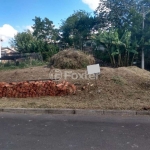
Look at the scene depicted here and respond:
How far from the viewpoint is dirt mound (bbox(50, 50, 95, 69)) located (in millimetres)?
12094

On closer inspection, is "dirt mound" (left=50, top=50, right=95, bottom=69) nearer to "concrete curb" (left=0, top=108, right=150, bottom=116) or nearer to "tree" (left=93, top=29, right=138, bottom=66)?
"tree" (left=93, top=29, right=138, bottom=66)

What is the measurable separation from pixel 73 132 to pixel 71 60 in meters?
7.87

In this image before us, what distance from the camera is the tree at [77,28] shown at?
2377 centimetres

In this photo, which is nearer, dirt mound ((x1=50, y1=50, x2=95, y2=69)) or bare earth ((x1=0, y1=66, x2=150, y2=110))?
bare earth ((x1=0, y1=66, x2=150, y2=110))

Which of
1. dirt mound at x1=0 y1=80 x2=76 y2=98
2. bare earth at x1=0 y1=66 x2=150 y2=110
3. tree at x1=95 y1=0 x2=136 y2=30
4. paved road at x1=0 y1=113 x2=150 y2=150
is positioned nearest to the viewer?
paved road at x1=0 y1=113 x2=150 y2=150

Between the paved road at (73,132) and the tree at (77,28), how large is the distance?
1769cm

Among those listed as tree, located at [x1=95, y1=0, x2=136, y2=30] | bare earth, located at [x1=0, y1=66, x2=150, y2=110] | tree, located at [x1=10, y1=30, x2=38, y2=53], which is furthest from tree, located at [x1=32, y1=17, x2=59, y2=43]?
bare earth, located at [x1=0, y1=66, x2=150, y2=110]

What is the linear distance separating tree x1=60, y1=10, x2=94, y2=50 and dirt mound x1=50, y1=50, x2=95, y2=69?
10.2 meters

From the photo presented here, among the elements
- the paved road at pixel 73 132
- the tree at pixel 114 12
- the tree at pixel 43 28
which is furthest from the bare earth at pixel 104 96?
the tree at pixel 43 28

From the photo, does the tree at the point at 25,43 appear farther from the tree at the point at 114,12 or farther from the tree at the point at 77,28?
the tree at the point at 114,12

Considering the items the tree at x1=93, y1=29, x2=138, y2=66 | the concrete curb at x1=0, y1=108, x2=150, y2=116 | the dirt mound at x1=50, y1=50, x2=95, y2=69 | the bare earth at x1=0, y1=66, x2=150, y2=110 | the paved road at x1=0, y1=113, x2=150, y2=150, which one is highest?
the tree at x1=93, y1=29, x2=138, y2=66

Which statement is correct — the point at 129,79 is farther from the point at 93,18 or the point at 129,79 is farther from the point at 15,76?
the point at 93,18

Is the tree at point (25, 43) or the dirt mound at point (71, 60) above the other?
the tree at point (25, 43)

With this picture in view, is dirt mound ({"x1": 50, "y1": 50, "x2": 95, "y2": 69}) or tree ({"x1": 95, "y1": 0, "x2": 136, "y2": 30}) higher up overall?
tree ({"x1": 95, "y1": 0, "x2": 136, "y2": 30})
